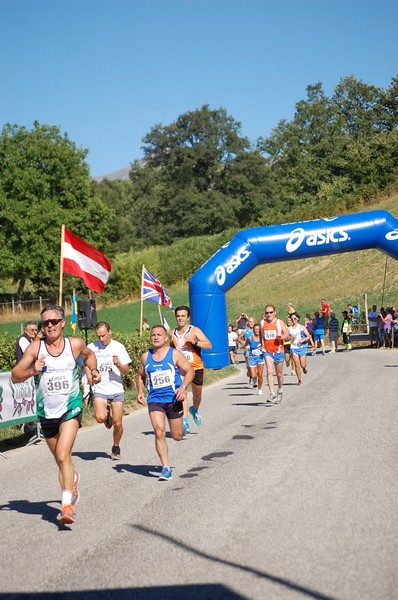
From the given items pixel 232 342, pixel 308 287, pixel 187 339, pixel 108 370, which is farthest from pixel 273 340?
pixel 308 287

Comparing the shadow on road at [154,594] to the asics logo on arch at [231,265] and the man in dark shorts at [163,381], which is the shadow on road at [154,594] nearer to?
the man in dark shorts at [163,381]

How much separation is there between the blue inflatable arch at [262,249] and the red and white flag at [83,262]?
473cm

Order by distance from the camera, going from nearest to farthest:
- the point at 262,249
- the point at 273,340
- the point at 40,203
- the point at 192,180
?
1. the point at 273,340
2. the point at 262,249
3. the point at 40,203
4. the point at 192,180

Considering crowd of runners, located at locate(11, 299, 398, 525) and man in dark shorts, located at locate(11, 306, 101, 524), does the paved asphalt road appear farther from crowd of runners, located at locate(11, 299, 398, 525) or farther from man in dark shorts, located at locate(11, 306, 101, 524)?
man in dark shorts, located at locate(11, 306, 101, 524)

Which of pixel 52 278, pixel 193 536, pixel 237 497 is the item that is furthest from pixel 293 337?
pixel 52 278

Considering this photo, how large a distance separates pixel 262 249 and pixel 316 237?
1.60m

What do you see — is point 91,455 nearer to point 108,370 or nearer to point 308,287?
point 108,370

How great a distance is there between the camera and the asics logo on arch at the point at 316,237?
26158mm

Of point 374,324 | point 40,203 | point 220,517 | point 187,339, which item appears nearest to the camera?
point 220,517

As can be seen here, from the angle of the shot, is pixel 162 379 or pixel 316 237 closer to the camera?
pixel 162 379

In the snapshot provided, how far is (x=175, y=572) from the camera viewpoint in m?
5.80

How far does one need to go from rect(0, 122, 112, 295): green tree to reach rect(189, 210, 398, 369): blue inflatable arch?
4283cm

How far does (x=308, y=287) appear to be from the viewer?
59562 millimetres

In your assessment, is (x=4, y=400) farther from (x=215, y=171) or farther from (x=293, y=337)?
(x=215, y=171)
